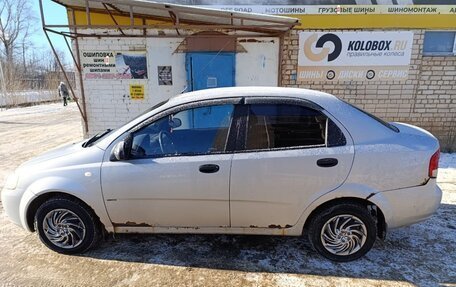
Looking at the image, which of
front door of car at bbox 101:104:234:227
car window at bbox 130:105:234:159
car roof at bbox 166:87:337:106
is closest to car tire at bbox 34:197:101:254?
front door of car at bbox 101:104:234:227

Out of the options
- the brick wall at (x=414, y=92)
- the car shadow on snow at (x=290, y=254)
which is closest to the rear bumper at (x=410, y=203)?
the car shadow on snow at (x=290, y=254)

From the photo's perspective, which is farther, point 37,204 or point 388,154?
point 37,204

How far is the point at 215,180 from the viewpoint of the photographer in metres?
2.71

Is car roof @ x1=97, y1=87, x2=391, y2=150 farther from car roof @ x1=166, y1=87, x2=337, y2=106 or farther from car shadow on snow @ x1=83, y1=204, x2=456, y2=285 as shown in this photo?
car shadow on snow @ x1=83, y1=204, x2=456, y2=285

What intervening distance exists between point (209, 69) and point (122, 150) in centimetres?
454

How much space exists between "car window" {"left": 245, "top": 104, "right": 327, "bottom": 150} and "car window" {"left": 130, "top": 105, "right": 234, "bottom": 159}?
24cm

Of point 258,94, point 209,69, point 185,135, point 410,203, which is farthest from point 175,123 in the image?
point 209,69

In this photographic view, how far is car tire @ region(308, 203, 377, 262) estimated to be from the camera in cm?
276

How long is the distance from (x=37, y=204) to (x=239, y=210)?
201cm

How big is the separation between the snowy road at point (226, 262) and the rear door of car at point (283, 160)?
410mm

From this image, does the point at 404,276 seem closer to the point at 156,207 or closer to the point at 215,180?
the point at 215,180

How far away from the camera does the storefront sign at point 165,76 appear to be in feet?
22.8

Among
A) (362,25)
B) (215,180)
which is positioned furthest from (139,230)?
(362,25)

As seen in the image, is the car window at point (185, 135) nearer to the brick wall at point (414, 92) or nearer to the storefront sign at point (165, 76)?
the storefront sign at point (165, 76)
